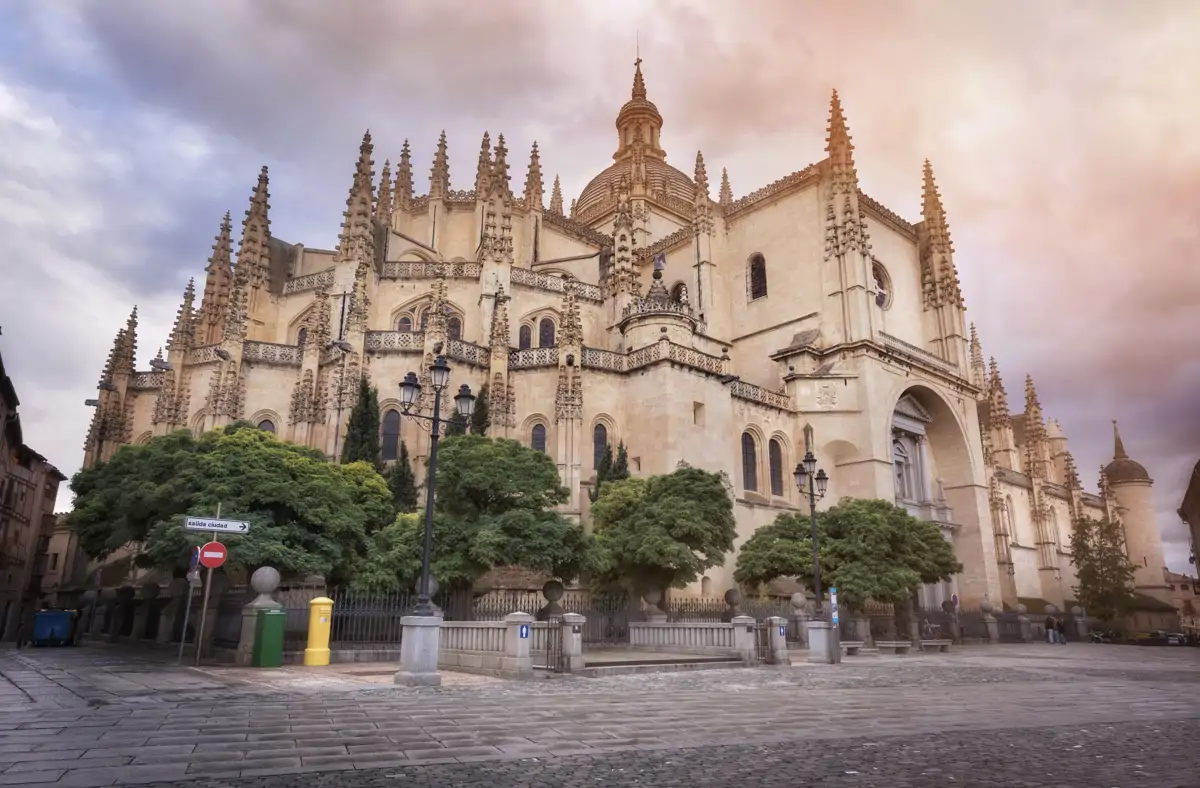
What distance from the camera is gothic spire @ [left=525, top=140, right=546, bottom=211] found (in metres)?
46.7

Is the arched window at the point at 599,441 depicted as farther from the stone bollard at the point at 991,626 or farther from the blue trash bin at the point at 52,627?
the stone bollard at the point at 991,626

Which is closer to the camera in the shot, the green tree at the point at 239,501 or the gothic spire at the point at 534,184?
the green tree at the point at 239,501

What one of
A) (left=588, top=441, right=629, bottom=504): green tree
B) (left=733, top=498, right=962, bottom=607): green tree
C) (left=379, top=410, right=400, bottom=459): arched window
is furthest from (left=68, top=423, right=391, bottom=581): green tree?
(left=733, top=498, right=962, bottom=607): green tree

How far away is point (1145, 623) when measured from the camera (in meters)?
59.3

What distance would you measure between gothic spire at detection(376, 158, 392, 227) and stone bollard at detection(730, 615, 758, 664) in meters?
31.3

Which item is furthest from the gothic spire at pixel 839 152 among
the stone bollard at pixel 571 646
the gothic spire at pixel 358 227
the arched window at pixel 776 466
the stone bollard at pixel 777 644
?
the stone bollard at pixel 571 646

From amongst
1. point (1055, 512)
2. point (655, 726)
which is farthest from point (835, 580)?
point (1055, 512)

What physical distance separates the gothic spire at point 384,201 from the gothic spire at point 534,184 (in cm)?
780

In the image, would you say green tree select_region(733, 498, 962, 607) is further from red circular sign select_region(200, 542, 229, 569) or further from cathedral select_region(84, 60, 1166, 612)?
red circular sign select_region(200, 542, 229, 569)

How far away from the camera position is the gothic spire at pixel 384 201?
4450 centimetres

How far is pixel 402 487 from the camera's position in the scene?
2842cm

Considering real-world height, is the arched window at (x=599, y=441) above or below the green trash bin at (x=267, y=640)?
above

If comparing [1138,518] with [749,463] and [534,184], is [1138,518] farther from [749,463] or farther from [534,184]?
[534,184]

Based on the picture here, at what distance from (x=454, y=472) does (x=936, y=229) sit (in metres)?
37.8
